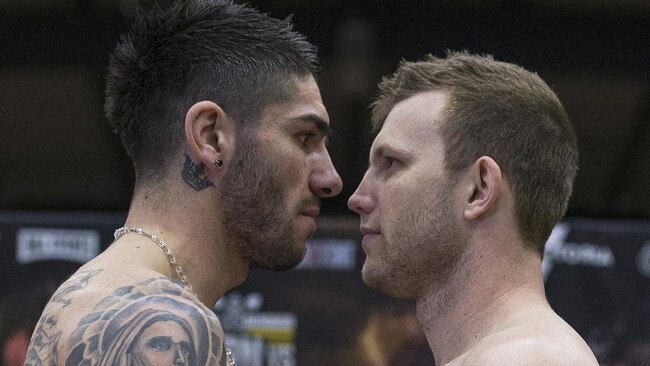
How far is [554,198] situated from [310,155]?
737mm

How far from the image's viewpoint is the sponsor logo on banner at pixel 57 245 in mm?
6512

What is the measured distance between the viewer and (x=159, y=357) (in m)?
2.65

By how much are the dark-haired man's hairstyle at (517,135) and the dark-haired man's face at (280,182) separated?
15.3 inches

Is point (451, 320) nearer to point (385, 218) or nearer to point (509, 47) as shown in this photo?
point (385, 218)

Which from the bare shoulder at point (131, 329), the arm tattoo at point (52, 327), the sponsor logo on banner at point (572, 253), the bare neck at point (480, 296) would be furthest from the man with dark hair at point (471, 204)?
the sponsor logo on banner at point (572, 253)

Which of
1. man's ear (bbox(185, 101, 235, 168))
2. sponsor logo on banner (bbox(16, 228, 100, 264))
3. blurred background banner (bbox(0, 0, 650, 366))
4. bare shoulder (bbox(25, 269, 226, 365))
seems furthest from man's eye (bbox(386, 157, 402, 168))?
sponsor logo on banner (bbox(16, 228, 100, 264))

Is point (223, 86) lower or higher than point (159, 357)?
higher

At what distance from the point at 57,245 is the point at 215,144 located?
355cm

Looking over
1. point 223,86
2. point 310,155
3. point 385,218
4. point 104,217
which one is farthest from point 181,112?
point 104,217

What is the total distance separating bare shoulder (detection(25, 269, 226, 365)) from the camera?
2664mm

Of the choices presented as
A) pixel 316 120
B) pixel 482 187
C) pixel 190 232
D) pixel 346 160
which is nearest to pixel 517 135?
pixel 482 187

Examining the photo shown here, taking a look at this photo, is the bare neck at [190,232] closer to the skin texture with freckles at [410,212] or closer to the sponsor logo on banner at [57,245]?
the skin texture with freckles at [410,212]

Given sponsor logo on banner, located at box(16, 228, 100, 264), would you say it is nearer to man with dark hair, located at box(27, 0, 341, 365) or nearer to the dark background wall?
the dark background wall

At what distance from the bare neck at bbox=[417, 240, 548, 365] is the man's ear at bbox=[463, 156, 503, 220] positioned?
124mm
